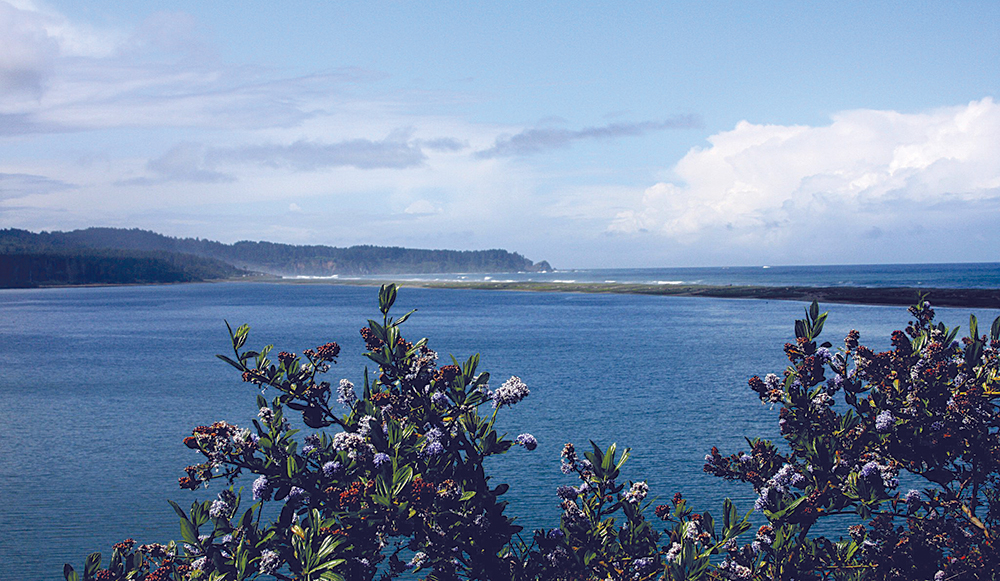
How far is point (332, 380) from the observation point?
55.8 meters

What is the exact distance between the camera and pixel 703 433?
36.6 meters

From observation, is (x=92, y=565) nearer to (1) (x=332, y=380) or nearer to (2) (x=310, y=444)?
(2) (x=310, y=444)

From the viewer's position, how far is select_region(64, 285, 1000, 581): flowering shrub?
25.1ft

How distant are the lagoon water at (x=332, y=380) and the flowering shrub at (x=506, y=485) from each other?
1535 cm

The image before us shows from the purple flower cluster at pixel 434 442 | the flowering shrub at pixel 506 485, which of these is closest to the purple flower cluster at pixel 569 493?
the flowering shrub at pixel 506 485

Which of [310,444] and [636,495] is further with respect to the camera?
[636,495]

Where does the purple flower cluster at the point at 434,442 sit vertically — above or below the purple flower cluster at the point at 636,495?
above

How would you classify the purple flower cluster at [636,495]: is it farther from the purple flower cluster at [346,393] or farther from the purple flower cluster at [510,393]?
the purple flower cluster at [346,393]

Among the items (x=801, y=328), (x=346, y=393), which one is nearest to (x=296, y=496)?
(x=346, y=393)

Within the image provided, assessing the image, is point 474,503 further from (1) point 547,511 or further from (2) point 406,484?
(1) point 547,511

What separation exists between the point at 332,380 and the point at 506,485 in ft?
163

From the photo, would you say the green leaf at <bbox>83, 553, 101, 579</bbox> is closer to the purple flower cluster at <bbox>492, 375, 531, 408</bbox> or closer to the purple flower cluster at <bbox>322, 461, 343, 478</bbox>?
the purple flower cluster at <bbox>322, 461, 343, 478</bbox>

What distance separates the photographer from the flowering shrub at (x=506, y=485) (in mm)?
7660

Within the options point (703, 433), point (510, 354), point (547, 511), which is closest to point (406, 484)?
point (547, 511)
